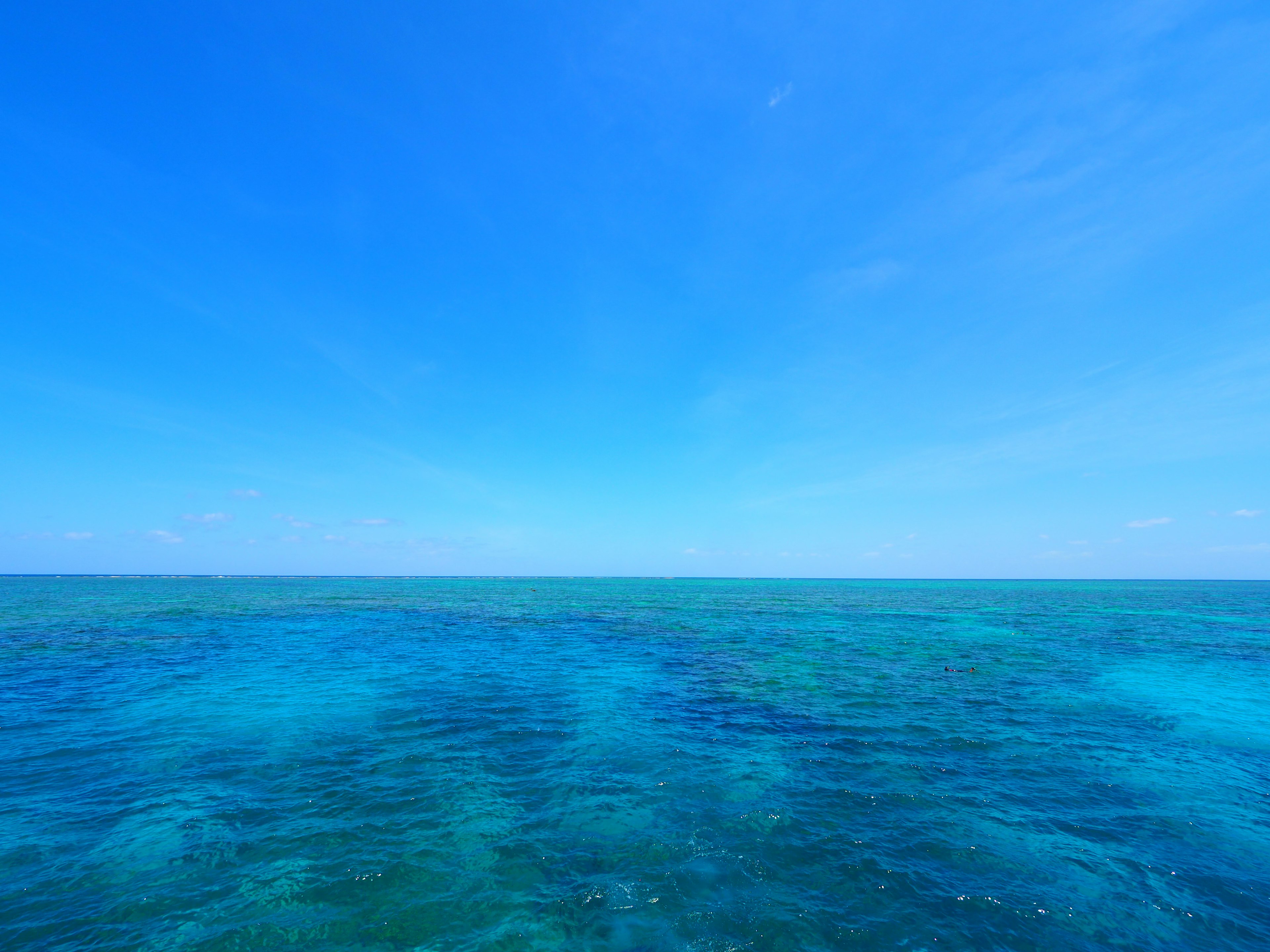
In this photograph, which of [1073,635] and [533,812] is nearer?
[533,812]

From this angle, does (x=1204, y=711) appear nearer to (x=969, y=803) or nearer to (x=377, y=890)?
(x=969, y=803)

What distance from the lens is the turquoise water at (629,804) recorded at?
35.3 ft

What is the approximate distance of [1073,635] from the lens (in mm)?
54031

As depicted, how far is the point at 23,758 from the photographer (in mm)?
18469

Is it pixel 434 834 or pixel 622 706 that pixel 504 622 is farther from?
pixel 434 834

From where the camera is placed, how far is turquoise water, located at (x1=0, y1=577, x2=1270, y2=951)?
35.3 feet

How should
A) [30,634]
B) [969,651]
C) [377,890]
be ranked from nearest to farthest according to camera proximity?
[377,890]
[969,651]
[30,634]

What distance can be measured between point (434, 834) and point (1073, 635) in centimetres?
6650

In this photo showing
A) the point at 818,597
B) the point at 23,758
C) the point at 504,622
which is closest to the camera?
the point at 23,758

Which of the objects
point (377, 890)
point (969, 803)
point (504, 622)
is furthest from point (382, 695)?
point (504, 622)

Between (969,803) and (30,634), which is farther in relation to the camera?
(30,634)

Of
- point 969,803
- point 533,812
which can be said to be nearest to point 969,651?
point 969,803

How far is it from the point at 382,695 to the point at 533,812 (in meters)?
16.5

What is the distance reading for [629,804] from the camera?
15.6m
